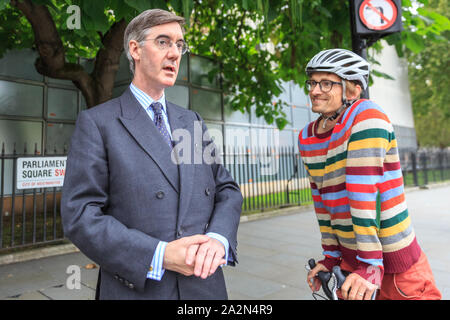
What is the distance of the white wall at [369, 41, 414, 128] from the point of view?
2539cm

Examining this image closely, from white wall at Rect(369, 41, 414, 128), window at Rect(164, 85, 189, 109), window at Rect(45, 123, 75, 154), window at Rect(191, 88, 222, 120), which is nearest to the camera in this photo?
window at Rect(45, 123, 75, 154)

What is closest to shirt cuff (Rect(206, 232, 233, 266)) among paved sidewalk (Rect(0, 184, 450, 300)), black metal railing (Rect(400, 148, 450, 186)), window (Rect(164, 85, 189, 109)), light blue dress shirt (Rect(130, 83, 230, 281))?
light blue dress shirt (Rect(130, 83, 230, 281))

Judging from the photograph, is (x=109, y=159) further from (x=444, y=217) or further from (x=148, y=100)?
(x=444, y=217)

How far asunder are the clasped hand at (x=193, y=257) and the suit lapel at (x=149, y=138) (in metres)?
0.26

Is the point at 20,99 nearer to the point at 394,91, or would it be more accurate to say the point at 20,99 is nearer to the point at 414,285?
the point at 414,285

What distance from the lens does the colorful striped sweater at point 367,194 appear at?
1.44 meters

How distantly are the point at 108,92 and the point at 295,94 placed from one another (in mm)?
12410

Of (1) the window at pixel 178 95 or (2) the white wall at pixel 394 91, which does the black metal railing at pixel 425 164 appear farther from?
(1) the window at pixel 178 95

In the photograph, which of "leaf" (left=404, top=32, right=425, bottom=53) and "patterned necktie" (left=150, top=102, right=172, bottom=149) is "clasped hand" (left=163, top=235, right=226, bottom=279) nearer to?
"patterned necktie" (left=150, top=102, right=172, bottom=149)

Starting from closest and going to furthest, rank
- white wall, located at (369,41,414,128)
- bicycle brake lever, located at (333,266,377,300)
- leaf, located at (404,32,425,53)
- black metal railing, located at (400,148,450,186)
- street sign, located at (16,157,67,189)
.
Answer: bicycle brake lever, located at (333,266,377,300)
leaf, located at (404,32,425,53)
street sign, located at (16,157,67,189)
black metal railing, located at (400,148,450,186)
white wall, located at (369,41,414,128)

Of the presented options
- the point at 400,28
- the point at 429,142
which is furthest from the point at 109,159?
the point at 429,142

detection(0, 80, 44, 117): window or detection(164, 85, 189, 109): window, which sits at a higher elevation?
detection(164, 85, 189, 109): window

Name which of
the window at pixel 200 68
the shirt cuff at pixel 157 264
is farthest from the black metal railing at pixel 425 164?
the shirt cuff at pixel 157 264
